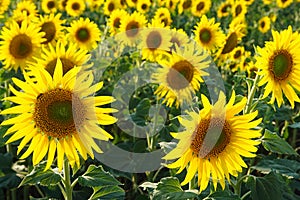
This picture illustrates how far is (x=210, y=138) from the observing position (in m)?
1.92

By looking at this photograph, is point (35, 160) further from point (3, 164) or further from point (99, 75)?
point (99, 75)

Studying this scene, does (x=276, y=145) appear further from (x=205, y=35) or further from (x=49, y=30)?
(x=49, y=30)

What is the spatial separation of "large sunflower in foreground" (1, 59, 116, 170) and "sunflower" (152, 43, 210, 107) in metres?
1.17

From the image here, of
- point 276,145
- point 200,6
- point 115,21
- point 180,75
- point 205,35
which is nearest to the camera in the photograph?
point 276,145

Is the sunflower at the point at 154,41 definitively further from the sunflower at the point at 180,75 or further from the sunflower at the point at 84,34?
the sunflower at the point at 84,34

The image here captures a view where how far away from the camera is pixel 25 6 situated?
188 inches

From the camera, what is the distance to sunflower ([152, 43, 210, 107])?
299 cm

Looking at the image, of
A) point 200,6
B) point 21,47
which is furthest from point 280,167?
point 200,6

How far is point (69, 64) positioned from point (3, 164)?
0.73 m

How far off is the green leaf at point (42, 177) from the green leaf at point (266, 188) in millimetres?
921

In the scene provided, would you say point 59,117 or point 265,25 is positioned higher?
point 265,25

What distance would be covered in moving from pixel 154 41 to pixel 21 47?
1.00 metres

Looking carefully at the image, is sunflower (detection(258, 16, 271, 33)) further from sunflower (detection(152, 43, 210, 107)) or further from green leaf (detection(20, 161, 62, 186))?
green leaf (detection(20, 161, 62, 186))

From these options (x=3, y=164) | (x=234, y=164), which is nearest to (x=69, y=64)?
(x=3, y=164)
